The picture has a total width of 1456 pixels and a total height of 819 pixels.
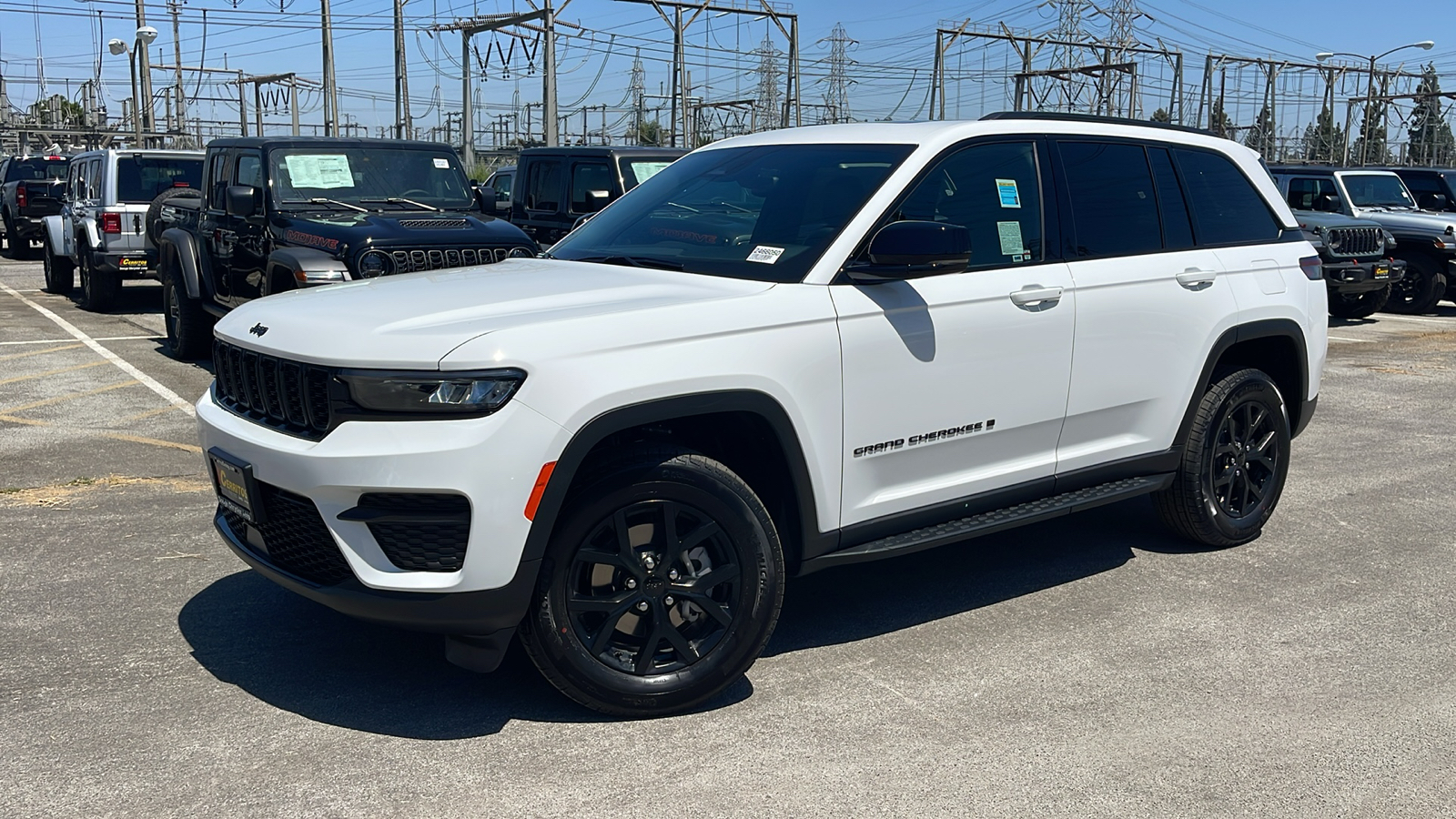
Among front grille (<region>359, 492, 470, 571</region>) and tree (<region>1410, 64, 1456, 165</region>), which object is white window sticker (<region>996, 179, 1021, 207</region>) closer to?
front grille (<region>359, 492, 470, 571</region>)

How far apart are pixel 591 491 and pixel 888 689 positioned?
4.04 ft

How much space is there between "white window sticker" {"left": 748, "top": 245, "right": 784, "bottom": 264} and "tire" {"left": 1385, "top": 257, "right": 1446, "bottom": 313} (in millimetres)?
15803

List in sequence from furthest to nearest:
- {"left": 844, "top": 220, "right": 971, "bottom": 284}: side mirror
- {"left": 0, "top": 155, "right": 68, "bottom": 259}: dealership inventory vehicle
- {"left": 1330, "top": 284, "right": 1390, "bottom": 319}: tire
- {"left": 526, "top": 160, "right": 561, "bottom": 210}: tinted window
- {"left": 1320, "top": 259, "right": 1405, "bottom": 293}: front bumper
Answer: {"left": 0, "top": 155, "right": 68, "bottom": 259}: dealership inventory vehicle, {"left": 1330, "top": 284, "right": 1390, "bottom": 319}: tire, {"left": 1320, "top": 259, "right": 1405, "bottom": 293}: front bumper, {"left": 526, "top": 160, "right": 561, "bottom": 210}: tinted window, {"left": 844, "top": 220, "right": 971, "bottom": 284}: side mirror

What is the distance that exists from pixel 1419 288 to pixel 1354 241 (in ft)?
9.59

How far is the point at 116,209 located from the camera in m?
14.6

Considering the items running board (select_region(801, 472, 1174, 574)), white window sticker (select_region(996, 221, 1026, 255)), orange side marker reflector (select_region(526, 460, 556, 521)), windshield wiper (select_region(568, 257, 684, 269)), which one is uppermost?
white window sticker (select_region(996, 221, 1026, 255))

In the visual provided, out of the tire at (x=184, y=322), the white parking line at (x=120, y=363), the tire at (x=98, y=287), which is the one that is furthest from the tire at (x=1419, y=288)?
the tire at (x=98, y=287)

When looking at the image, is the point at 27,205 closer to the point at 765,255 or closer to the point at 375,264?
the point at 375,264

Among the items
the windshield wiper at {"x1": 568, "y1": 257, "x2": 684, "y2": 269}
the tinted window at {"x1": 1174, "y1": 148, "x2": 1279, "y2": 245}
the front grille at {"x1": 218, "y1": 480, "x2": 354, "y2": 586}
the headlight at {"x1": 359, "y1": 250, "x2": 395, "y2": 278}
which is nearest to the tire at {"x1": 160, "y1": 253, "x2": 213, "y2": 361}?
the headlight at {"x1": 359, "y1": 250, "x2": 395, "y2": 278}

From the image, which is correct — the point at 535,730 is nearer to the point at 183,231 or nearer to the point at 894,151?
the point at 894,151

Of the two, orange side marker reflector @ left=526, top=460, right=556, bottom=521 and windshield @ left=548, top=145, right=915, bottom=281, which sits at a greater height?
windshield @ left=548, top=145, right=915, bottom=281

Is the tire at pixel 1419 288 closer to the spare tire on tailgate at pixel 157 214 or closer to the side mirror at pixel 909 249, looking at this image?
the spare tire on tailgate at pixel 157 214

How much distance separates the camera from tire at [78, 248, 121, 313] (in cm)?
1548

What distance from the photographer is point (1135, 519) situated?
6.45m
